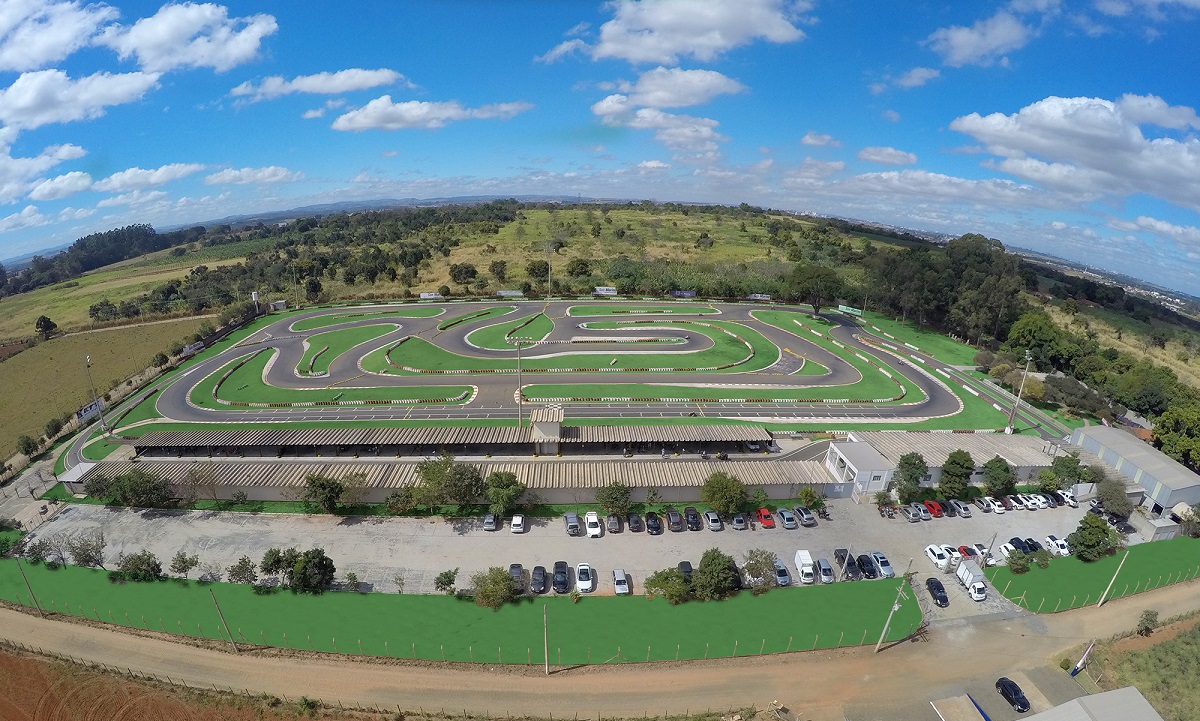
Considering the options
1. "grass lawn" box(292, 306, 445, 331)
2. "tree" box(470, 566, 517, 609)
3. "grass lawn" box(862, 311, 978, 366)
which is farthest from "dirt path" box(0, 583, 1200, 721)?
"grass lawn" box(292, 306, 445, 331)

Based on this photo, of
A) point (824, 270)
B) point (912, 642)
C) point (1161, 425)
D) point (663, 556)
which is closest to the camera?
point (912, 642)

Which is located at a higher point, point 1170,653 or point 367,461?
point 367,461

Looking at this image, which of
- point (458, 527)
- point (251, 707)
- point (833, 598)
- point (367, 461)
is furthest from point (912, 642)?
point (367, 461)

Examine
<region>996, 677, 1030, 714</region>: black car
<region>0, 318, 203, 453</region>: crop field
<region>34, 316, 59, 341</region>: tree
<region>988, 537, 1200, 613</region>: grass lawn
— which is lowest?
<region>996, 677, 1030, 714</region>: black car

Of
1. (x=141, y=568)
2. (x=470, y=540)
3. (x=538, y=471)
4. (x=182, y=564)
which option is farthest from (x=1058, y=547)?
(x=141, y=568)

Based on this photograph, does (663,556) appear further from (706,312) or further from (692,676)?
(706,312)

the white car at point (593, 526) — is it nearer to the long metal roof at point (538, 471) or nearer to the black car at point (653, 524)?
the long metal roof at point (538, 471)

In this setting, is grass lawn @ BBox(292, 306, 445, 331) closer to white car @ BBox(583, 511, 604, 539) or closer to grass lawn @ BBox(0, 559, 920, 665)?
grass lawn @ BBox(0, 559, 920, 665)
